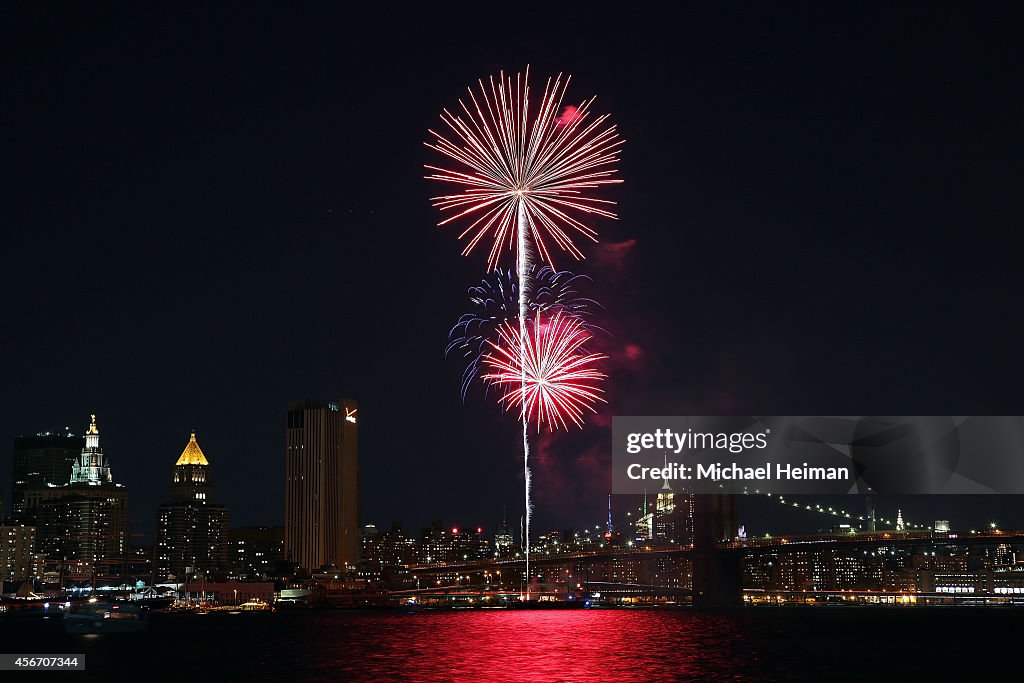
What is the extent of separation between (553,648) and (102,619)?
2744 inches

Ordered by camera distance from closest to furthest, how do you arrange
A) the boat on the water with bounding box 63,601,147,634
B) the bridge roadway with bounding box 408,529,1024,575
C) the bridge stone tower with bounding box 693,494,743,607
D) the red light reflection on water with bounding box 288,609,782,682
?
the red light reflection on water with bounding box 288,609,782,682 → the boat on the water with bounding box 63,601,147,634 → the bridge roadway with bounding box 408,529,1024,575 → the bridge stone tower with bounding box 693,494,743,607

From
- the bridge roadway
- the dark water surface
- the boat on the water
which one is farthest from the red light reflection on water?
the boat on the water

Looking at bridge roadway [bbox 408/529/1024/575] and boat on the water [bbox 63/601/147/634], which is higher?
bridge roadway [bbox 408/529/1024/575]

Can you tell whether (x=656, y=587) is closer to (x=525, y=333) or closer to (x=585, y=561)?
(x=585, y=561)

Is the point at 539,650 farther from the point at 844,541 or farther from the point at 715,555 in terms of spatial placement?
the point at 844,541

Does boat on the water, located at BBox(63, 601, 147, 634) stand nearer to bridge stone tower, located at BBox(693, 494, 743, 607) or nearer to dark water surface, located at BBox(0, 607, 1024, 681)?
dark water surface, located at BBox(0, 607, 1024, 681)

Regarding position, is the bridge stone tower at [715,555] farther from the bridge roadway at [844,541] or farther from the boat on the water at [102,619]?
the boat on the water at [102,619]

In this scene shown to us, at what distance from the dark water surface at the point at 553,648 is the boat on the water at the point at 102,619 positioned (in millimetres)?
3119

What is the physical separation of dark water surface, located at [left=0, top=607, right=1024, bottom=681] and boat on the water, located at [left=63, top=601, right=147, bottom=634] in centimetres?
312

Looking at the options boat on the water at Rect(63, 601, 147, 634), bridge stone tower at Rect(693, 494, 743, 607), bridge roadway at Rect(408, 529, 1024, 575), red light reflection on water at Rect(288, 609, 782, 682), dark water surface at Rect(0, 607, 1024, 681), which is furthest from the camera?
bridge stone tower at Rect(693, 494, 743, 607)

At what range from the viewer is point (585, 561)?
169 m

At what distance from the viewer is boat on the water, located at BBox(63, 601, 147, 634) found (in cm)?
13138

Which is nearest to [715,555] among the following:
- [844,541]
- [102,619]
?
[844,541]

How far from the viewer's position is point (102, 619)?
134 m
